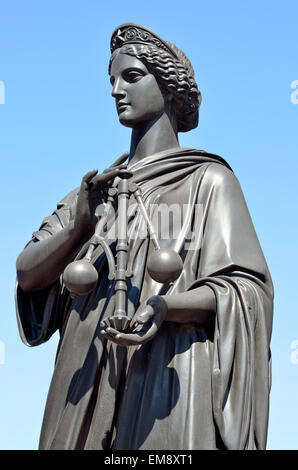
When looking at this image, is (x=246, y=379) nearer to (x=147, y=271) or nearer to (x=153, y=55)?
(x=147, y=271)

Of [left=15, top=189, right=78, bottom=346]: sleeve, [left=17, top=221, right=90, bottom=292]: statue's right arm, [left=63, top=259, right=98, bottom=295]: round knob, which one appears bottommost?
[left=63, top=259, right=98, bottom=295]: round knob

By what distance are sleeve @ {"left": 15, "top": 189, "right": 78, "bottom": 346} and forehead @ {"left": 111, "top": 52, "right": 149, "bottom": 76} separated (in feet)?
4.93

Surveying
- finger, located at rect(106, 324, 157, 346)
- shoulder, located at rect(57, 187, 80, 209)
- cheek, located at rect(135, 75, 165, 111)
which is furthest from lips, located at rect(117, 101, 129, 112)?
finger, located at rect(106, 324, 157, 346)

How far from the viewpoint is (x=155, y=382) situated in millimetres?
9211

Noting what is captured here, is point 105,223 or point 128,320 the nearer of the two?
point 128,320

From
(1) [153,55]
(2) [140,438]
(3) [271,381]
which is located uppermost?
(1) [153,55]

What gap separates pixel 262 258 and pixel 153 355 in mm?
1414

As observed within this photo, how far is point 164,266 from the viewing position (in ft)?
29.3

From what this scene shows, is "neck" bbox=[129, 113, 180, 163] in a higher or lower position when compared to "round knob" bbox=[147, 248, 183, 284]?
higher

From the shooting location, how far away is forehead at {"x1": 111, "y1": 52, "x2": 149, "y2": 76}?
1106cm

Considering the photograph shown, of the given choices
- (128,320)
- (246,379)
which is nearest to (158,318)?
(128,320)

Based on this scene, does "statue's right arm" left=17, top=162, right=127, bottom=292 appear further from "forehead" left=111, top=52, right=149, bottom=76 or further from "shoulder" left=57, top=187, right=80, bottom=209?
"forehead" left=111, top=52, right=149, bottom=76

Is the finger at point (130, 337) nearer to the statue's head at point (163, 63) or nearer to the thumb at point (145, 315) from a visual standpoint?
the thumb at point (145, 315)

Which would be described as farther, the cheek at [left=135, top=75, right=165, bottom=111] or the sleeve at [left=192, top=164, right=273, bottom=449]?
the cheek at [left=135, top=75, right=165, bottom=111]
